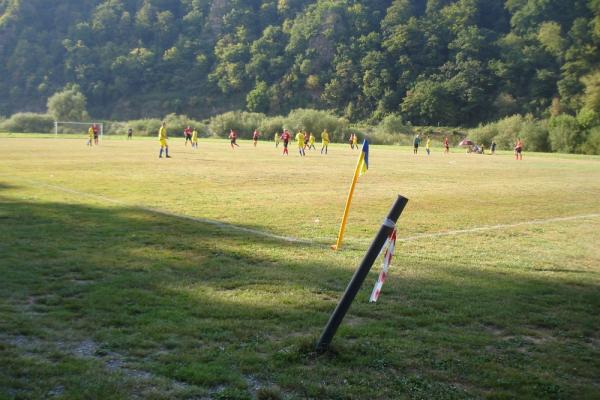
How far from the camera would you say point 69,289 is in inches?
281

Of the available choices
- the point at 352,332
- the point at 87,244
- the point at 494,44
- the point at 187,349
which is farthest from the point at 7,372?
the point at 494,44

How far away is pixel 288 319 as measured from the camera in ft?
20.9

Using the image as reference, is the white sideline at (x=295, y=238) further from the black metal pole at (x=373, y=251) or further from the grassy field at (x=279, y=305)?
the black metal pole at (x=373, y=251)

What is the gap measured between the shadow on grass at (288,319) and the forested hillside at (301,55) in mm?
108719

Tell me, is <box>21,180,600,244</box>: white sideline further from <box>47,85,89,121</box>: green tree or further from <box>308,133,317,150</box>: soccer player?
<box>47,85,89,121</box>: green tree

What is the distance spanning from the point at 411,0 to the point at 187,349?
496ft

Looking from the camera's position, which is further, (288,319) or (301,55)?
(301,55)

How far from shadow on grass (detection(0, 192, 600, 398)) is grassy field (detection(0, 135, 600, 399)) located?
0.02m

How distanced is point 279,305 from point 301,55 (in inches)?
5413

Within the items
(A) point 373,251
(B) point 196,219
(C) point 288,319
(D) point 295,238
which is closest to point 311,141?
(B) point 196,219

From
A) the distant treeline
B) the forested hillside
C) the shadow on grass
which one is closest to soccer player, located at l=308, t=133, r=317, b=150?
the distant treeline

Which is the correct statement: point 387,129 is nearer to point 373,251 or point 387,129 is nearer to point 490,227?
point 490,227

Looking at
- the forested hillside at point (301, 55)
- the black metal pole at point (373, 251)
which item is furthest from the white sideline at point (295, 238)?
the forested hillside at point (301, 55)

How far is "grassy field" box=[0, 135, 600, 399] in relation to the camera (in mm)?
4871
